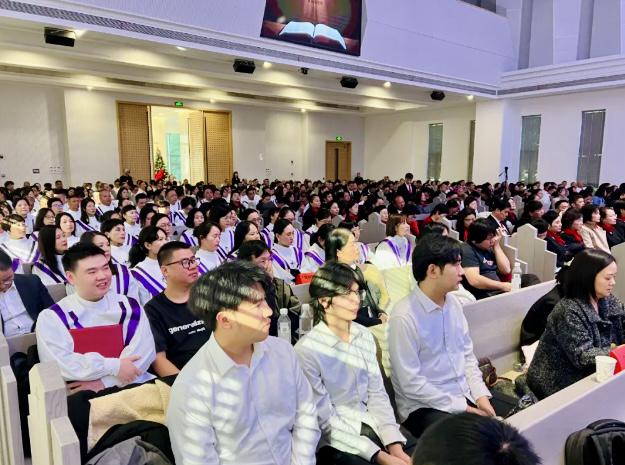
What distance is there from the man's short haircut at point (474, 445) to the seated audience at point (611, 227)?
19.1 ft

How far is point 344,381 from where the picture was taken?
190 centimetres

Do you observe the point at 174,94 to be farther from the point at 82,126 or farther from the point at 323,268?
the point at 323,268

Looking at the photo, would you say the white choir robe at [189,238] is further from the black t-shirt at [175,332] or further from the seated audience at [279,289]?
the black t-shirt at [175,332]

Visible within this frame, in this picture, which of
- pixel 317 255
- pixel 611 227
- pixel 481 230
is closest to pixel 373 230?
pixel 317 255

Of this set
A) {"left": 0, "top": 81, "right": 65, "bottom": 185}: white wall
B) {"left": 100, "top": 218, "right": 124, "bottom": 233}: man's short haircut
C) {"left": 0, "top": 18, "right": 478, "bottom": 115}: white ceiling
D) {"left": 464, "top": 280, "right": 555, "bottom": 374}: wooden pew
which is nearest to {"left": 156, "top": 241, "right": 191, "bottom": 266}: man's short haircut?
{"left": 464, "top": 280, "right": 555, "bottom": 374}: wooden pew

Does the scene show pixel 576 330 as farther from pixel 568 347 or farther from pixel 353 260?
pixel 353 260

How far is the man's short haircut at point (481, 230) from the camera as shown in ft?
12.2

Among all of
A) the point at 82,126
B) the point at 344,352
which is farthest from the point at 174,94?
the point at 344,352

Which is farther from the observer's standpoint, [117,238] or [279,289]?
[117,238]

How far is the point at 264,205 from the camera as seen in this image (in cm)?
902

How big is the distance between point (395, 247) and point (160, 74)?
824cm

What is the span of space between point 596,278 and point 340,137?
16.4 metres

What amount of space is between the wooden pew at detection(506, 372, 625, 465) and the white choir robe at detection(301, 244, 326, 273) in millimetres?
2550

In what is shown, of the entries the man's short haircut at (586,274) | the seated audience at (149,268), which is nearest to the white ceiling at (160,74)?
the seated audience at (149,268)
